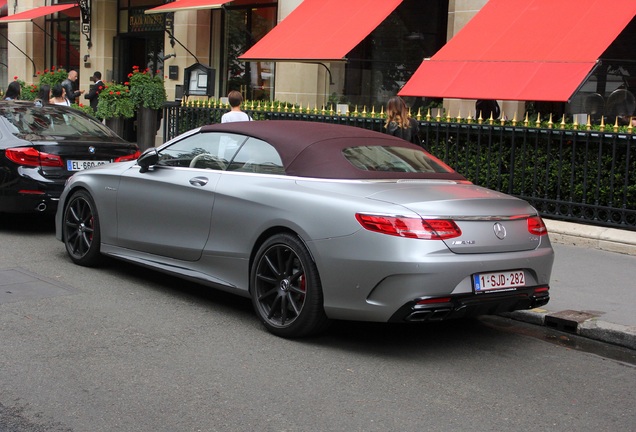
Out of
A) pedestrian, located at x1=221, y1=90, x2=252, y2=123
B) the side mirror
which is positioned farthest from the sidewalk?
pedestrian, located at x1=221, y1=90, x2=252, y2=123

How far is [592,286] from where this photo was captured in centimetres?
848

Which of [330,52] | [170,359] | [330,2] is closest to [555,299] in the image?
[170,359]

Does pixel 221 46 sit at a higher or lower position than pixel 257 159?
higher

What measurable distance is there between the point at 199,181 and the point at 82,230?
1907 mm

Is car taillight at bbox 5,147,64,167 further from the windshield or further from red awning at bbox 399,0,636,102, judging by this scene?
red awning at bbox 399,0,636,102

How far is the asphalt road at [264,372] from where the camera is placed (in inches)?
190

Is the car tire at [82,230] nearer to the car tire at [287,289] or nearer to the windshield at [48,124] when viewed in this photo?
the windshield at [48,124]

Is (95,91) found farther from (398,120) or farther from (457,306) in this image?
(457,306)

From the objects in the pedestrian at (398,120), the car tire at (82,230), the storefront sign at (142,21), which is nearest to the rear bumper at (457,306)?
the car tire at (82,230)

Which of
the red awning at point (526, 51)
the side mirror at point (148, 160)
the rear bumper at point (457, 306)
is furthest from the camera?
the red awning at point (526, 51)

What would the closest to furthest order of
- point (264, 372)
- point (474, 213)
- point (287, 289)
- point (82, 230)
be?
point (264, 372), point (474, 213), point (287, 289), point (82, 230)

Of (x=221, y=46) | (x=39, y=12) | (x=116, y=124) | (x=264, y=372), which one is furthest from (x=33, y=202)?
(x=39, y=12)

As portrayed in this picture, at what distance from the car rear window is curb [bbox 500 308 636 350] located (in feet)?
4.56

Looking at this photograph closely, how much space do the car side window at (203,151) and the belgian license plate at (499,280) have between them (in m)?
2.38
